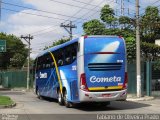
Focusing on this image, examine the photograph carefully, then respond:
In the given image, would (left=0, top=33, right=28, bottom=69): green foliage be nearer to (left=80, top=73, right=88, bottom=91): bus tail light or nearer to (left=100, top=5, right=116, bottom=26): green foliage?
(left=100, top=5, right=116, bottom=26): green foliage

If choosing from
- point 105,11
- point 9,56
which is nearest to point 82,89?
point 105,11

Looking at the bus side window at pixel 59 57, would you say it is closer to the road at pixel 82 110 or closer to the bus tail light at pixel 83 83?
the road at pixel 82 110

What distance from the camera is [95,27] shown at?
48469 mm

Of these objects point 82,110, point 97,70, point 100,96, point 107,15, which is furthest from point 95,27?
point 100,96

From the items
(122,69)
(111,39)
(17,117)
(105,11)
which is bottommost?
(17,117)

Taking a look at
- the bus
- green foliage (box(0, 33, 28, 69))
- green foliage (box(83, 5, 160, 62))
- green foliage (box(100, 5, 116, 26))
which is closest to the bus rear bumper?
the bus

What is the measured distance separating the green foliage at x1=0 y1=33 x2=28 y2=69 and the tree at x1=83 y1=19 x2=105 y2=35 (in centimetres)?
3705

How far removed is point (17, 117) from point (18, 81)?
45.2m

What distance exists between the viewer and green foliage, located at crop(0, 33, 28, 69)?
84.8m

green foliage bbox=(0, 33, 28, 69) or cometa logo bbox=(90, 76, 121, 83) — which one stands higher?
green foliage bbox=(0, 33, 28, 69)

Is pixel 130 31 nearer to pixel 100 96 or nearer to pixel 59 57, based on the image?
pixel 59 57

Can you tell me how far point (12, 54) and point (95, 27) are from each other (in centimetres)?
4154

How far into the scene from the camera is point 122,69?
19.9 m

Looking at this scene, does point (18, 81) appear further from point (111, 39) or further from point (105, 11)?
point (111, 39)
